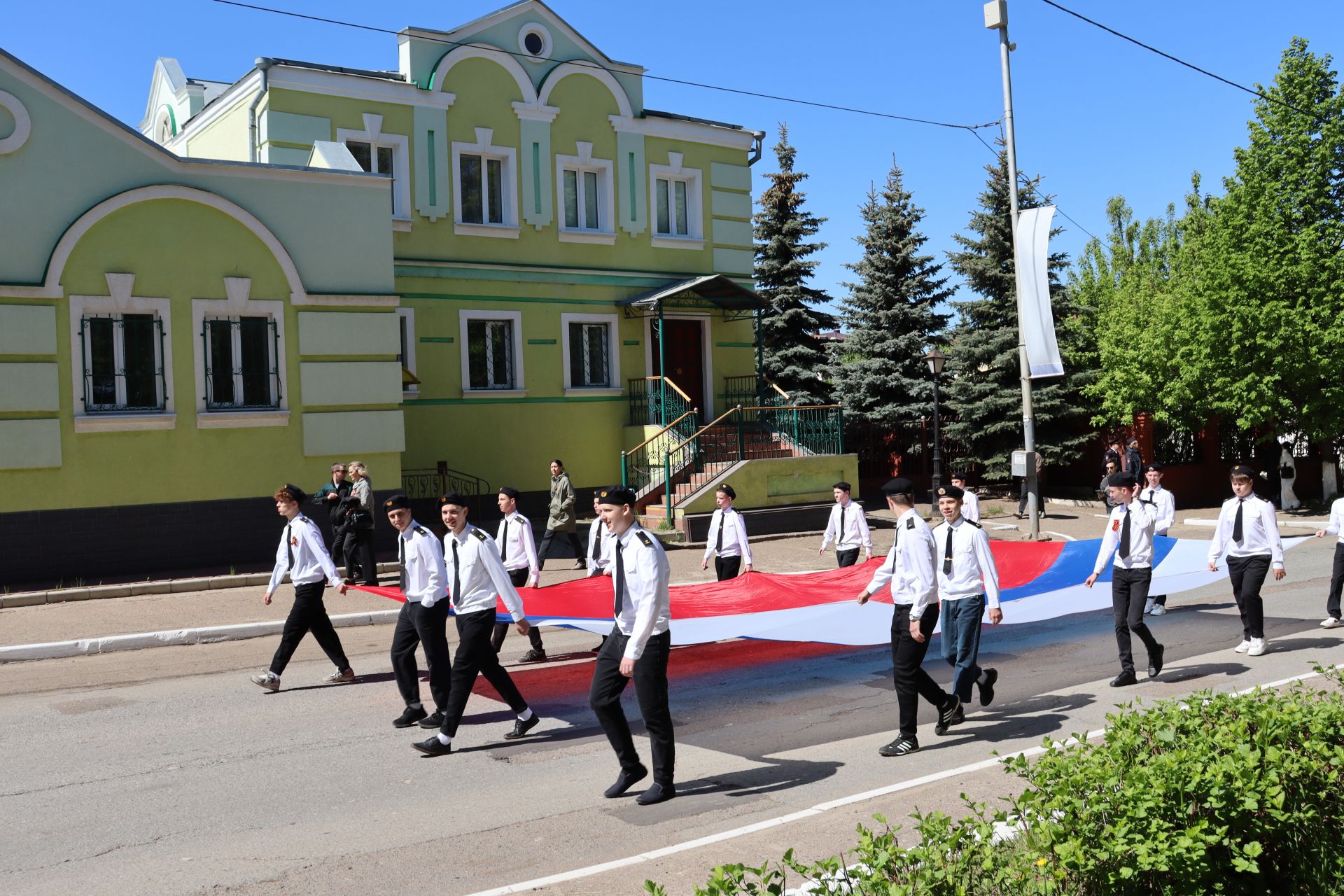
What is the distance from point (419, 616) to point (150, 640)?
6357mm

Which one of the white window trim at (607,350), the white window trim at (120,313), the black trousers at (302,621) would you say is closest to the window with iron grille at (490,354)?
the white window trim at (607,350)

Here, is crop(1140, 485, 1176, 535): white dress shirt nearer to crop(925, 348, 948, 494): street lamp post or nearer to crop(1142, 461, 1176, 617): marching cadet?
crop(1142, 461, 1176, 617): marching cadet

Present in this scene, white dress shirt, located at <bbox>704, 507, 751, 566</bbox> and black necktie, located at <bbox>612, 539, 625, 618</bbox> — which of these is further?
white dress shirt, located at <bbox>704, 507, 751, 566</bbox>

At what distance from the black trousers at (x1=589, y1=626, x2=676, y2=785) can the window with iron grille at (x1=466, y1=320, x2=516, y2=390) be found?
17.7 metres

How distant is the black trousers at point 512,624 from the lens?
11961 millimetres

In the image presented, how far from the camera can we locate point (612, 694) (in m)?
7.37

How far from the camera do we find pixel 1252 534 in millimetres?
11984

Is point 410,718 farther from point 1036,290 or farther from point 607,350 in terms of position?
point 607,350

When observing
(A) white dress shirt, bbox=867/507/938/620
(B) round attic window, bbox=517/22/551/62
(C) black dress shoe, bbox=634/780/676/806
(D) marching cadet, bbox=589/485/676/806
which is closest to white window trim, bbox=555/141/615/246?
(B) round attic window, bbox=517/22/551/62

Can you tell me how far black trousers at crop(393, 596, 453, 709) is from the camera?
9383 millimetres

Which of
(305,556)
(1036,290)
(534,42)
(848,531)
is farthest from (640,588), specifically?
(534,42)

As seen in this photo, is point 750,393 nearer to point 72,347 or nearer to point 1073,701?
point 72,347

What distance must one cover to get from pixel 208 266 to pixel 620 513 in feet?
44.6

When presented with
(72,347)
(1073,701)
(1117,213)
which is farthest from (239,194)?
(1117,213)
